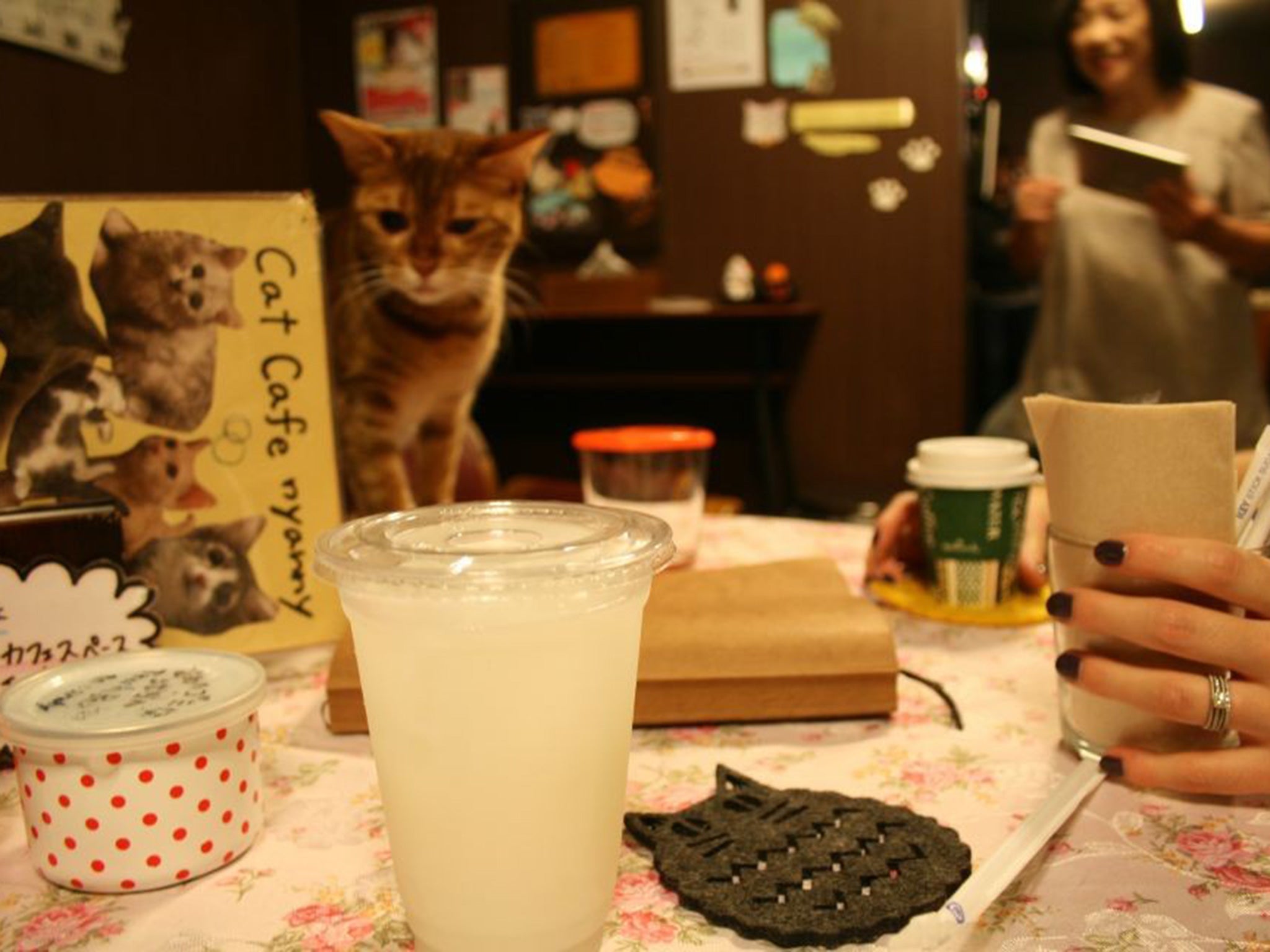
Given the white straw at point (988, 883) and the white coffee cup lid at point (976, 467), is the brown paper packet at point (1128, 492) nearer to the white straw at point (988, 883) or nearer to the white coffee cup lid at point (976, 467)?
the white straw at point (988, 883)

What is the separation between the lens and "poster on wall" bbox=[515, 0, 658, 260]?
312 cm

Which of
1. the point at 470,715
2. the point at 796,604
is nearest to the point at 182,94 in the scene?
the point at 796,604

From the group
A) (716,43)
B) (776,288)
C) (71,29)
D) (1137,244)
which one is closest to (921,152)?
(776,288)

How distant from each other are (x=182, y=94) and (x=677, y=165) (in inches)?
54.4

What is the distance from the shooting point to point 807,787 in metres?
0.62

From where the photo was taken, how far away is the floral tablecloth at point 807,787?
0.48 m

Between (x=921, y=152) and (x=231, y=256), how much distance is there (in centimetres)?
250

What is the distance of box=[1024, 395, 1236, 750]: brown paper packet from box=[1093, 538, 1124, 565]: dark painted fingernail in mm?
13

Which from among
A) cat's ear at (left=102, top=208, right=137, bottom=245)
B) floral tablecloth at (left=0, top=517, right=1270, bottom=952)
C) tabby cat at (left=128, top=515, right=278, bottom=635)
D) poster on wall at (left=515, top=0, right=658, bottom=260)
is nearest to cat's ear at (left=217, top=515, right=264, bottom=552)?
tabby cat at (left=128, top=515, right=278, bottom=635)

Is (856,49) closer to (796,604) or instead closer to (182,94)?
(182,94)

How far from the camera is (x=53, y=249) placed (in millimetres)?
731

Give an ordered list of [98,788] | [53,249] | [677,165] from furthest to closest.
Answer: [677,165], [53,249], [98,788]

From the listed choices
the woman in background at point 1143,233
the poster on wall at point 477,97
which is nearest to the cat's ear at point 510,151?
the woman in background at point 1143,233

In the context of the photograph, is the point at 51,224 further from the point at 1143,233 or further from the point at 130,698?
the point at 1143,233
